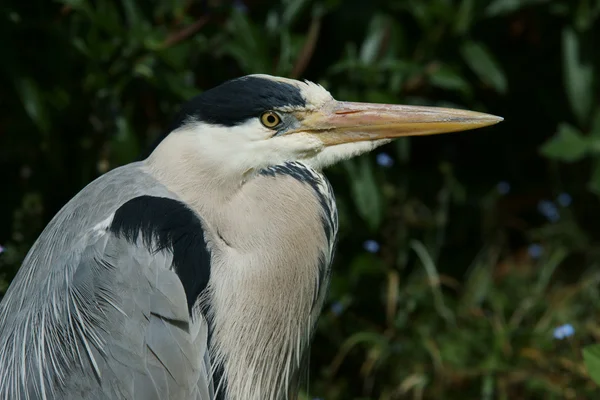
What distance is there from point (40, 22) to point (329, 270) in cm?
123

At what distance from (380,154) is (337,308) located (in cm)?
64

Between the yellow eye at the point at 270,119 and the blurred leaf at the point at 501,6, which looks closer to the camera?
the yellow eye at the point at 270,119

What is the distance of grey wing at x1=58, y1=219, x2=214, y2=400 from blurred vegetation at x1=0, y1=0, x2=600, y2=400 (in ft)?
1.89

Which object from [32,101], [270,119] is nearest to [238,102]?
[270,119]

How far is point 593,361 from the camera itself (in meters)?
2.31

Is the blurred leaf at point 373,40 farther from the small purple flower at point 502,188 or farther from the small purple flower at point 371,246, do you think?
the small purple flower at point 502,188

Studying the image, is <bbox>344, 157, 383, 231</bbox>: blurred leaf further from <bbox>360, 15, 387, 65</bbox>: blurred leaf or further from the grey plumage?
the grey plumage

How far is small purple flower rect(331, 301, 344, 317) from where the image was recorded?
11.1 feet

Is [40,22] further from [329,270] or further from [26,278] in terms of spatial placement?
[329,270]

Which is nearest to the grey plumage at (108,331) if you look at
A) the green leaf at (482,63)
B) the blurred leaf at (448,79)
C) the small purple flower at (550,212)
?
the blurred leaf at (448,79)

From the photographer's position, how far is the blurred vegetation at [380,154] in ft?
10.2

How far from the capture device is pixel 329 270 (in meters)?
2.61

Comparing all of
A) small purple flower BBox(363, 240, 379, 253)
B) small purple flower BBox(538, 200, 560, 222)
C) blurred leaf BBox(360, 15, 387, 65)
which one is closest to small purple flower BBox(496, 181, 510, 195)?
small purple flower BBox(538, 200, 560, 222)

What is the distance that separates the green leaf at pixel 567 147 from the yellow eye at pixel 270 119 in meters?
1.39
